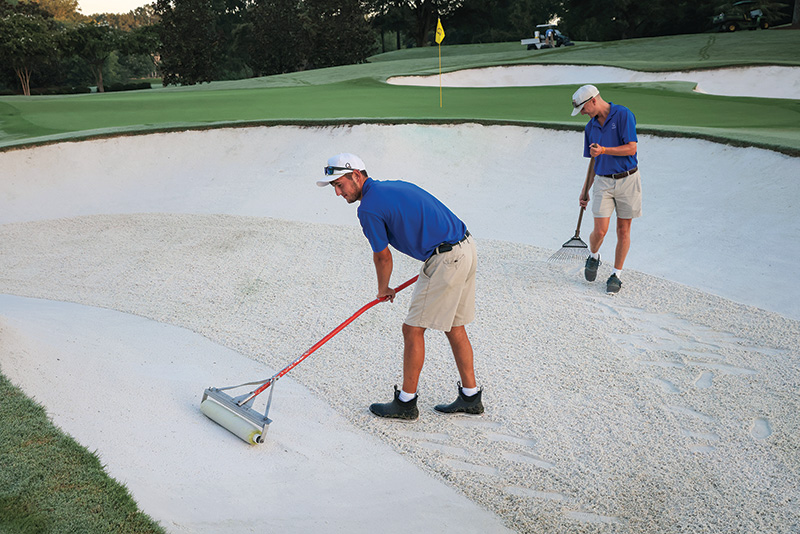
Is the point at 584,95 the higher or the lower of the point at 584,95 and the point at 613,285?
the higher

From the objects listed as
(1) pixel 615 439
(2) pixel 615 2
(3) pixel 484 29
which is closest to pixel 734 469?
(1) pixel 615 439

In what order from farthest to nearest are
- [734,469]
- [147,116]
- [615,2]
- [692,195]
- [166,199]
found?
[615,2], [147,116], [166,199], [692,195], [734,469]

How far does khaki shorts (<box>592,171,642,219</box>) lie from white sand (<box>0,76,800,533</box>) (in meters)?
0.91

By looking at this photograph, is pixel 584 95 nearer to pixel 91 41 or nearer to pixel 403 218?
pixel 403 218

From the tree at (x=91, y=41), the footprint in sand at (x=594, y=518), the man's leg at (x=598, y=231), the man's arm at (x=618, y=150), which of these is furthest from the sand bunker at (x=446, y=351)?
the tree at (x=91, y=41)

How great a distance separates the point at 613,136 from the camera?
666cm

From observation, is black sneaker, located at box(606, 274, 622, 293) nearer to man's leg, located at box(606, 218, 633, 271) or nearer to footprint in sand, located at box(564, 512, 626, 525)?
man's leg, located at box(606, 218, 633, 271)

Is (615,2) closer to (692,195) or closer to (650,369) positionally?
(692,195)

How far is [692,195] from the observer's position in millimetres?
9758

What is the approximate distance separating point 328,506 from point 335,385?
1.59 meters

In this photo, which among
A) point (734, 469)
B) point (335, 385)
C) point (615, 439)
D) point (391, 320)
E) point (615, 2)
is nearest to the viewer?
point (734, 469)

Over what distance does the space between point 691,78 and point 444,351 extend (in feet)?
64.5

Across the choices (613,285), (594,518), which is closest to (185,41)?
(613,285)

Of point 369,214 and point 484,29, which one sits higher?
point 484,29
